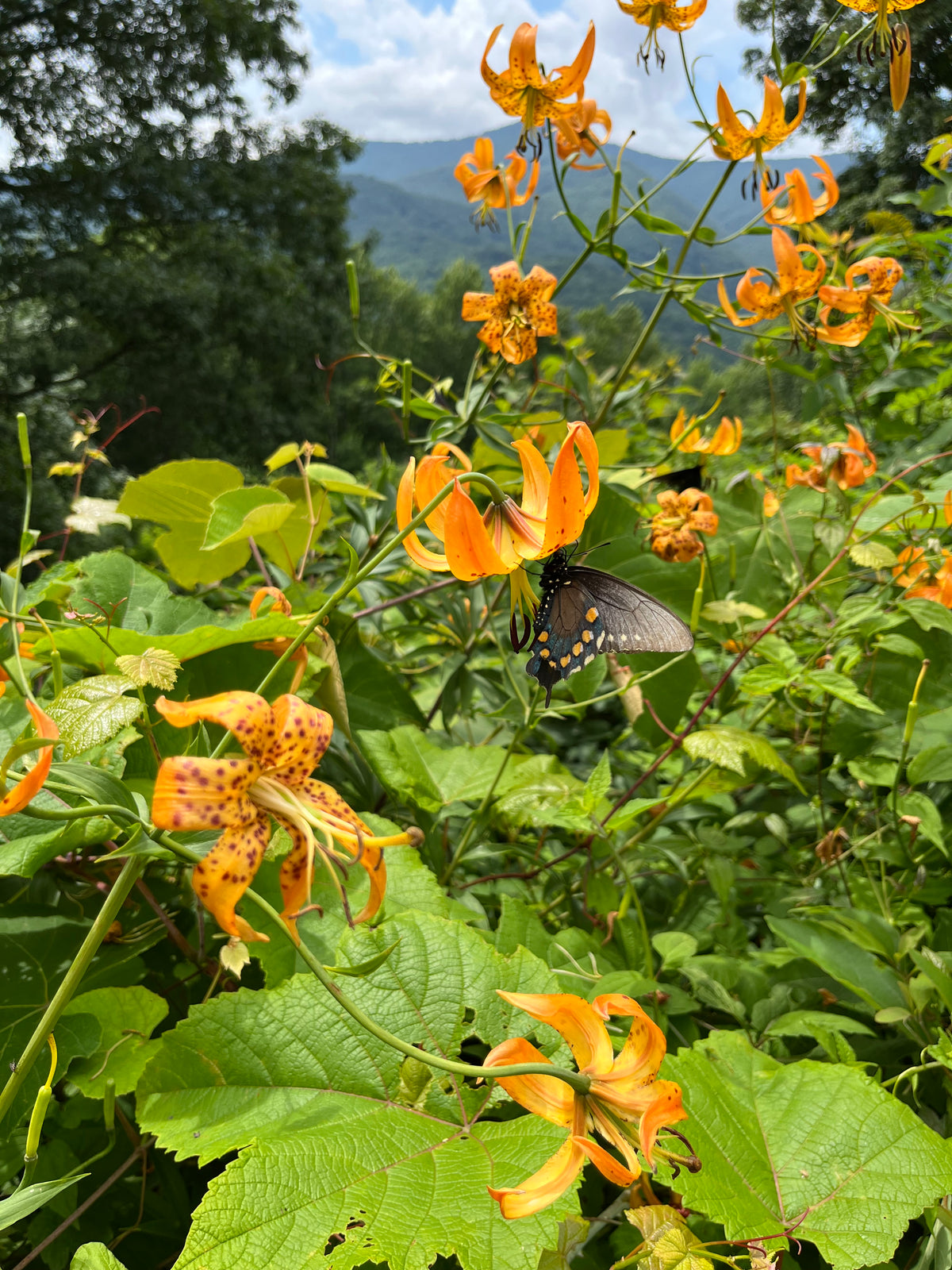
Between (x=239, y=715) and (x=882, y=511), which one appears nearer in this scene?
(x=239, y=715)

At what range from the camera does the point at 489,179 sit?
49.6 inches

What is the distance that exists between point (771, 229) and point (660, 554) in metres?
0.47

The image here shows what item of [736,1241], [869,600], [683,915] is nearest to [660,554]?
[869,600]

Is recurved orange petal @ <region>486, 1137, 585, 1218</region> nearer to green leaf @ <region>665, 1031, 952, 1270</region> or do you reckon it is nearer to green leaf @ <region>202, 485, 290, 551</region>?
green leaf @ <region>665, 1031, 952, 1270</region>

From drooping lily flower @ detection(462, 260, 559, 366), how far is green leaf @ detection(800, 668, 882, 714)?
557 mm

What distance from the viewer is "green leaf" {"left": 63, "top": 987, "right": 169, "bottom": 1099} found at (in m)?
0.56

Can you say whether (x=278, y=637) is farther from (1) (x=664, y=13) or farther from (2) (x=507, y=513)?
(1) (x=664, y=13)

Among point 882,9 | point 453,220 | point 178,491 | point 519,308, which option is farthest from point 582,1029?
point 453,220

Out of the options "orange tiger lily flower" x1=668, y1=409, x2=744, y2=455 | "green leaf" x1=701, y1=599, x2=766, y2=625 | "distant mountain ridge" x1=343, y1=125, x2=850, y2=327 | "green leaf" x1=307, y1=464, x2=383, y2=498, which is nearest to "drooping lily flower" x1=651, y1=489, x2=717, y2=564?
"green leaf" x1=701, y1=599, x2=766, y2=625

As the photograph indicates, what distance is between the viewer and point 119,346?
529 inches

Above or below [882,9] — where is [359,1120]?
below

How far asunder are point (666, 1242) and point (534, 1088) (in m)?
0.12

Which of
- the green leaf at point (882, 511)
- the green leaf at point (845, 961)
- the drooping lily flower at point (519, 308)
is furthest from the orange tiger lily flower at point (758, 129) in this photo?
the green leaf at point (845, 961)

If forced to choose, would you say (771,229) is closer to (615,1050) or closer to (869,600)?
(869,600)
